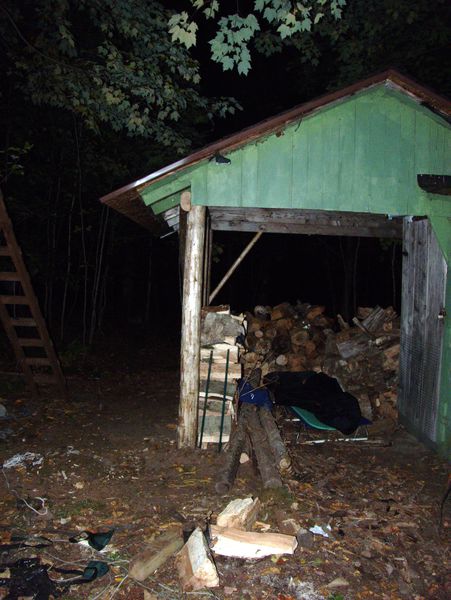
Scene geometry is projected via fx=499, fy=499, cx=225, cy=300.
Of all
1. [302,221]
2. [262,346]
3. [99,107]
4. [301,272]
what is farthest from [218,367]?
[301,272]

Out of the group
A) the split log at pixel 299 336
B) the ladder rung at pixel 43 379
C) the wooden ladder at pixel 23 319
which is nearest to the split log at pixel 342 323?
the split log at pixel 299 336

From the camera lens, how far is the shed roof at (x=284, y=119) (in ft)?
19.2

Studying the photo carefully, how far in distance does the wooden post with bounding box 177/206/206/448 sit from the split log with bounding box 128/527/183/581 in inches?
→ 85.2

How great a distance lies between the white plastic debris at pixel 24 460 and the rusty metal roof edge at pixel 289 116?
3.23 m

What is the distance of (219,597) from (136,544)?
0.98 meters

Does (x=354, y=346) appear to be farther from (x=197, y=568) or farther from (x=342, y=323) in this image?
(x=197, y=568)

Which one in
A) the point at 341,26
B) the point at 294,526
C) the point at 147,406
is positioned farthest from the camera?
the point at 341,26

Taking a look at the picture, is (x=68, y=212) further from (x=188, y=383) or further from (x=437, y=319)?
(x=437, y=319)

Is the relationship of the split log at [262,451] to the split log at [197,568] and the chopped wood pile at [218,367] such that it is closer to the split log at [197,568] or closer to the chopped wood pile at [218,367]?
the chopped wood pile at [218,367]

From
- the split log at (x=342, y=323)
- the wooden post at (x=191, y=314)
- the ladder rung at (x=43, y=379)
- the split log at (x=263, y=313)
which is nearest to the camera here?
the wooden post at (x=191, y=314)

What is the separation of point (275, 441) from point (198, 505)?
142cm

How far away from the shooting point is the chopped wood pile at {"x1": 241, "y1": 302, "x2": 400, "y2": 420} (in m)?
8.47

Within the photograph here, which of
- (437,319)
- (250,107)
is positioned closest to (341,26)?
(437,319)

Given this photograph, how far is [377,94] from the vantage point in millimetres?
6133
